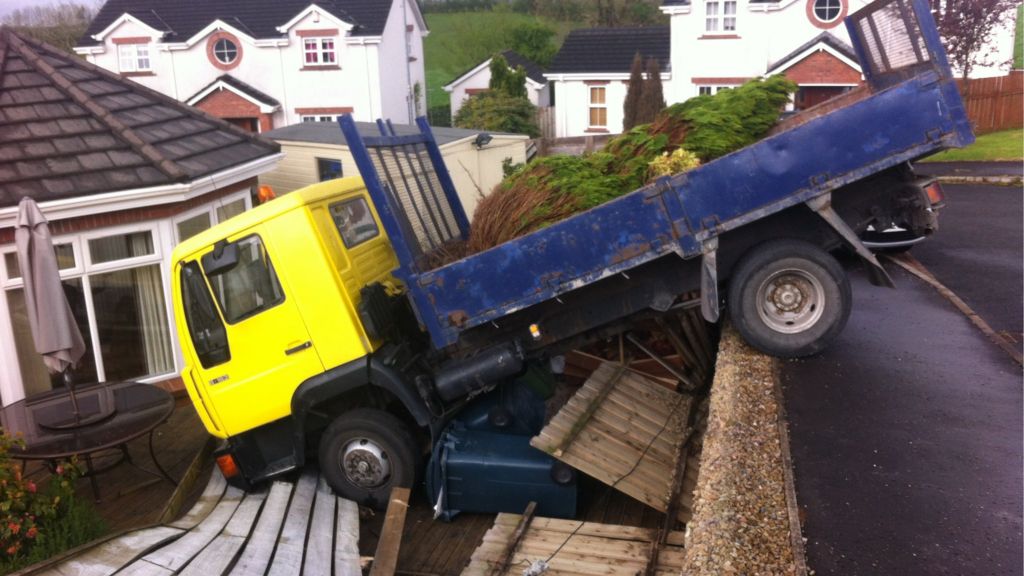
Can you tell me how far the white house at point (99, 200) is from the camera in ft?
32.5

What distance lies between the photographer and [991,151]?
23.0 m

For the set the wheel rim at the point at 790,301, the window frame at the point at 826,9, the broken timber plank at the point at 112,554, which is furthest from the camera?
the window frame at the point at 826,9

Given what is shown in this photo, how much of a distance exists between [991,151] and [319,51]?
22.4 meters

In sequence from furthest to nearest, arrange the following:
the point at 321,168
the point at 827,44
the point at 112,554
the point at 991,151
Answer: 1. the point at 827,44
2. the point at 991,151
3. the point at 321,168
4. the point at 112,554

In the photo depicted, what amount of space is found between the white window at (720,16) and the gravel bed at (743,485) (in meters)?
23.4

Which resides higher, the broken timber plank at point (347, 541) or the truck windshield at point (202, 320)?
the truck windshield at point (202, 320)

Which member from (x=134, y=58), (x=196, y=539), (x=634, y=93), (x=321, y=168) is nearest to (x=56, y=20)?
(x=134, y=58)

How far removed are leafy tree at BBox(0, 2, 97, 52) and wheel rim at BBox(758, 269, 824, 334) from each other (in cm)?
4331

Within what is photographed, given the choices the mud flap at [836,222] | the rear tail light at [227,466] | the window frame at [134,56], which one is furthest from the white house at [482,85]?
the mud flap at [836,222]

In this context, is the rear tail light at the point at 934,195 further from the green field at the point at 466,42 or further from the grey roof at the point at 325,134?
the green field at the point at 466,42

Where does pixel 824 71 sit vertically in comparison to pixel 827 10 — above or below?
below

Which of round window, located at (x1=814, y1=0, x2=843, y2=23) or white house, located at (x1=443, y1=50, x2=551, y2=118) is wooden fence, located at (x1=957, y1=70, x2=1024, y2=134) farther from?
white house, located at (x1=443, y1=50, x2=551, y2=118)

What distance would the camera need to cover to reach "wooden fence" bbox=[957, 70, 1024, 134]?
87.7 feet

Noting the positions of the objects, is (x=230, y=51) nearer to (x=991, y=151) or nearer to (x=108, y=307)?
(x=108, y=307)
